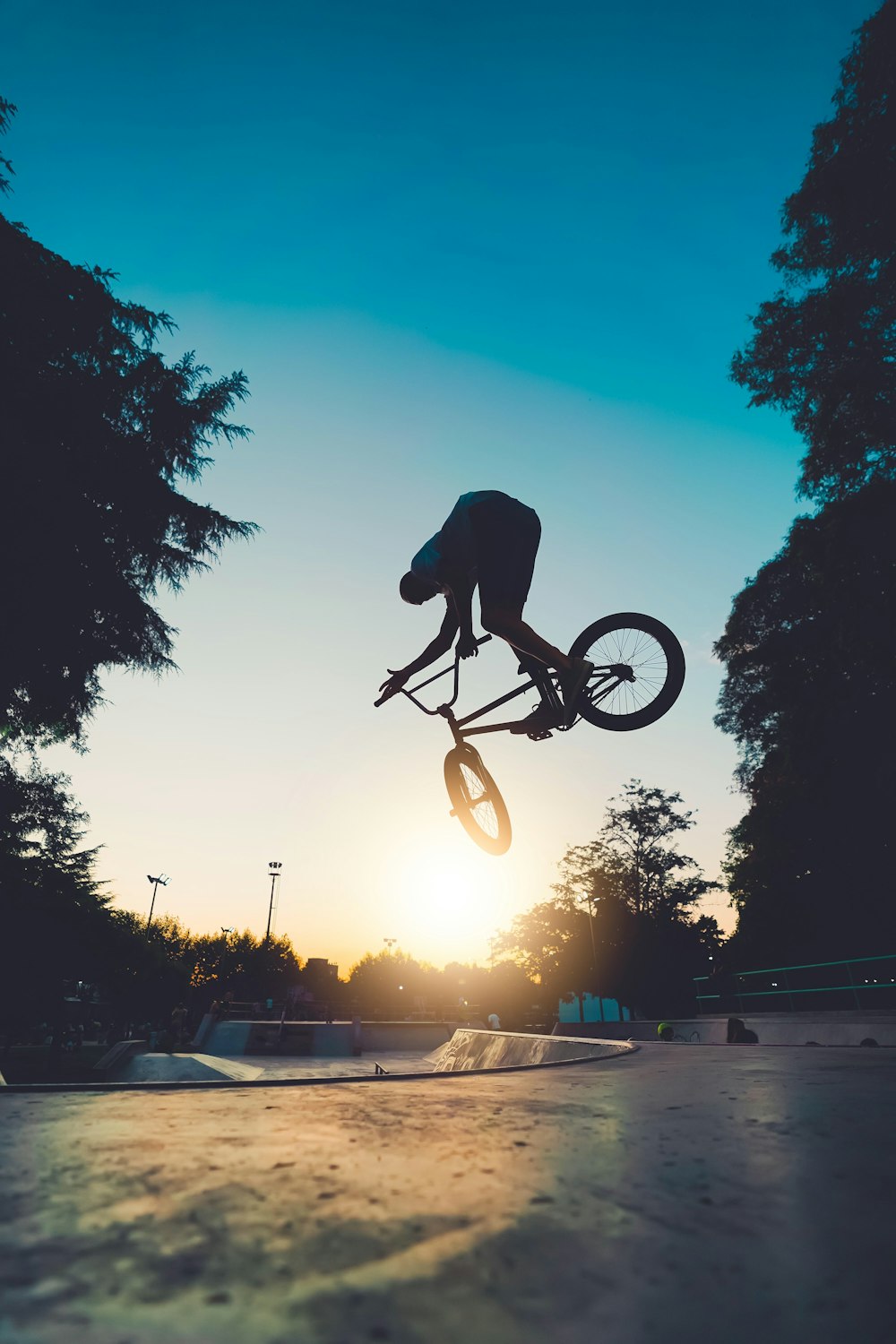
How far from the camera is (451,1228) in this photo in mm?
1236

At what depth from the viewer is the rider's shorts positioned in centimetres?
581

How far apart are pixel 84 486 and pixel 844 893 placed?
2767 centimetres

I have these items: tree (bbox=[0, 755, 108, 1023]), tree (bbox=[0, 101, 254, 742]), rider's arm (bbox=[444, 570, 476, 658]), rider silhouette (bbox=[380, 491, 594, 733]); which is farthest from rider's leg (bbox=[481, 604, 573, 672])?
tree (bbox=[0, 755, 108, 1023])

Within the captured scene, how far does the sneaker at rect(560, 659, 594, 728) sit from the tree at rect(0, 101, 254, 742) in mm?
11595

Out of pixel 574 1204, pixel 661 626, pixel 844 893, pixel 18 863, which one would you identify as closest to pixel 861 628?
pixel 661 626

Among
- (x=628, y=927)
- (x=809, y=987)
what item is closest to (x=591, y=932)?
(x=628, y=927)

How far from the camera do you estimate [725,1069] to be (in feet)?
12.9

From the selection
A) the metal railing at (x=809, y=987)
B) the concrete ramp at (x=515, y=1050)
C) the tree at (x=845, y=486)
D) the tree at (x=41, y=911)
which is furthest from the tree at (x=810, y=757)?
the tree at (x=41, y=911)

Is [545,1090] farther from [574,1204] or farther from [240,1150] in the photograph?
[574,1204]

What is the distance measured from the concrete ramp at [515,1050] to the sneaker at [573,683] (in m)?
2.79

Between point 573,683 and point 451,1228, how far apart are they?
500cm

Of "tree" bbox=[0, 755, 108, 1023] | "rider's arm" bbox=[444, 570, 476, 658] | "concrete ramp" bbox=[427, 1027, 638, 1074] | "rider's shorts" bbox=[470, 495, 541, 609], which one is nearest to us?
"rider's shorts" bbox=[470, 495, 541, 609]

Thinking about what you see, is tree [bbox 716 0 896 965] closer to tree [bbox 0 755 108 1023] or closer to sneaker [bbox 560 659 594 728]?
sneaker [bbox 560 659 594 728]

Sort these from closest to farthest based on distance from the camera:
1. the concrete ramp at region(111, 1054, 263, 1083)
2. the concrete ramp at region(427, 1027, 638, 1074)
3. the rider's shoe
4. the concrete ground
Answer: the concrete ground
the rider's shoe
the concrete ramp at region(427, 1027, 638, 1074)
the concrete ramp at region(111, 1054, 263, 1083)
